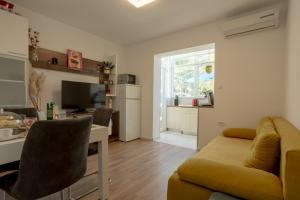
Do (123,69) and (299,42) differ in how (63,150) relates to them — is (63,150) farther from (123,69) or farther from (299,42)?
(123,69)

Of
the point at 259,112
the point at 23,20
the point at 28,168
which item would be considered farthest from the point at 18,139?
the point at 259,112

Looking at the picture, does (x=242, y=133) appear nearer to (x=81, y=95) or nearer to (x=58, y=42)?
(x=81, y=95)

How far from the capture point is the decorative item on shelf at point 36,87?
2.88 m

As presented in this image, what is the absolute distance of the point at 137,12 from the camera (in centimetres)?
297

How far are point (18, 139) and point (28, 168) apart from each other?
28cm

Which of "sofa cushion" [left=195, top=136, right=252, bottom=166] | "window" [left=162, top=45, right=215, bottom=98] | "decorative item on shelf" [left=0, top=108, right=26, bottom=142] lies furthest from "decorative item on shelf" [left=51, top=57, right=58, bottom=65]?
"window" [left=162, top=45, right=215, bottom=98]

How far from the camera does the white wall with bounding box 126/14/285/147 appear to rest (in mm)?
2727

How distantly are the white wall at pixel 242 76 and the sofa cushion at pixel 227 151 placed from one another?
698 mm

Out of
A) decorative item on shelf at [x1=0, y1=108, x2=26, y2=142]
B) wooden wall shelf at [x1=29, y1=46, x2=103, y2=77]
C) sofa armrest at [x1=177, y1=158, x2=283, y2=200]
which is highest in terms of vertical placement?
wooden wall shelf at [x1=29, y1=46, x2=103, y2=77]

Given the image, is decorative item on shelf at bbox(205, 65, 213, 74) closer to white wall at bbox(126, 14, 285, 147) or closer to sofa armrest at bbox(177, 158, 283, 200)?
white wall at bbox(126, 14, 285, 147)

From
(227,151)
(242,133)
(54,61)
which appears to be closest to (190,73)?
(242,133)

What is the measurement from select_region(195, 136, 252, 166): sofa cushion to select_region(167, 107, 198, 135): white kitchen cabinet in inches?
95.3

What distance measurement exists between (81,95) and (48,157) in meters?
2.66

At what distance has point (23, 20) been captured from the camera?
2.50 m
